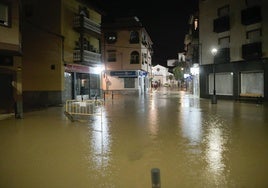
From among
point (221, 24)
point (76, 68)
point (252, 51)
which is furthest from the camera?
point (221, 24)

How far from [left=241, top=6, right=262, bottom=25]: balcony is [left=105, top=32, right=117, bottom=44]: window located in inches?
1020

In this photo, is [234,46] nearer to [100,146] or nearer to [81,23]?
[81,23]

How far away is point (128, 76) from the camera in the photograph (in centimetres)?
4900

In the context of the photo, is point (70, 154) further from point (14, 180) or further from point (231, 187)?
point (231, 187)

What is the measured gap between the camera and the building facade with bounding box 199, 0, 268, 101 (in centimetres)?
2659

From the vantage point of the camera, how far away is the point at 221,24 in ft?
101

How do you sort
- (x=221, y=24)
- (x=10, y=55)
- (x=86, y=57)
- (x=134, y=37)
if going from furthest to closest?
1. (x=134, y=37)
2. (x=221, y=24)
3. (x=86, y=57)
4. (x=10, y=55)

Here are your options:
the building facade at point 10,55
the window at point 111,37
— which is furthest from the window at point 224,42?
the window at point 111,37

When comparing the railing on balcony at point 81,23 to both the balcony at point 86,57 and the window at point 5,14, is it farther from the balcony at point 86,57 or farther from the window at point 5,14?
the window at point 5,14

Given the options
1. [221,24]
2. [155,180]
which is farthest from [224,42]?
[155,180]

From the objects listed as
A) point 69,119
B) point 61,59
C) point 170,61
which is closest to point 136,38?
point 61,59

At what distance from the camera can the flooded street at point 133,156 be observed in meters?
5.88

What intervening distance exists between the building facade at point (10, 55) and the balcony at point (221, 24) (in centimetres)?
2081

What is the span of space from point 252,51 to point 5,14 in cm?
2139
